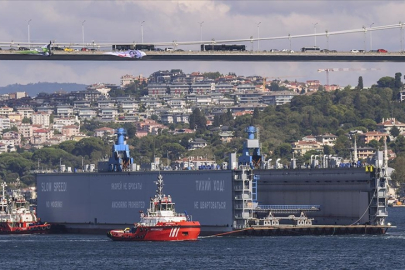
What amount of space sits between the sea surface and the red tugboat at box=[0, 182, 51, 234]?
13590 millimetres

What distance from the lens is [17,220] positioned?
112938 mm

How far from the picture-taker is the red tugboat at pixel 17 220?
112 m

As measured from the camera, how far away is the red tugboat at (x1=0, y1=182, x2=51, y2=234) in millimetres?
111938

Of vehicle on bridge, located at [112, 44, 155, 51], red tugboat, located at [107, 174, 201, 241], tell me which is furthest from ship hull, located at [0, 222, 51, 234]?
red tugboat, located at [107, 174, 201, 241]

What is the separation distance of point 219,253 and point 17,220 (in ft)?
117

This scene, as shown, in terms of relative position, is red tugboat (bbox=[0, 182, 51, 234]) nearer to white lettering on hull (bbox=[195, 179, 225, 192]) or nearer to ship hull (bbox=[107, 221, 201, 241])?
white lettering on hull (bbox=[195, 179, 225, 192])

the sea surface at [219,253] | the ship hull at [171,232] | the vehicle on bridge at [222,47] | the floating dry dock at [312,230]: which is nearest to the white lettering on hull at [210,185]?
the floating dry dock at [312,230]

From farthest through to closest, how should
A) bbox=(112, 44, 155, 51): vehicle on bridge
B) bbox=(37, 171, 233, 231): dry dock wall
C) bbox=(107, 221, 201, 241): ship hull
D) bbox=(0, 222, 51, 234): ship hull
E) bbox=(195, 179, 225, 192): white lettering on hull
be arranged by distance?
bbox=(112, 44, 155, 51): vehicle on bridge
bbox=(0, 222, 51, 234): ship hull
bbox=(37, 171, 233, 231): dry dock wall
bbox=(195, 179, 225, 192): white lettering on hull
bbox=(107, 221, 201, 241): ship hull

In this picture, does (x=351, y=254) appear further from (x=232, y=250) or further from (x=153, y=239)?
(x=153, y=239)

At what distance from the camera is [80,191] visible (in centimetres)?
11231

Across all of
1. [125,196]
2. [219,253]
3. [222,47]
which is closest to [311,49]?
[222,47]

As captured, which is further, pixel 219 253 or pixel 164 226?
pixel 164 226

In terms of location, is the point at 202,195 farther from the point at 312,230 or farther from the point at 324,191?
the point at 324,191

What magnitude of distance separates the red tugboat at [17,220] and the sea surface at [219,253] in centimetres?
1359
